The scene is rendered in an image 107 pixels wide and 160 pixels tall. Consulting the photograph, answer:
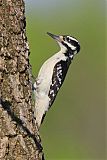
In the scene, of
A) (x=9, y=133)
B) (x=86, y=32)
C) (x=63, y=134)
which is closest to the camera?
(x=9, y=133)

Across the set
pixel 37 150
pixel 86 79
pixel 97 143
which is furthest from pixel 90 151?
pixel 37 150

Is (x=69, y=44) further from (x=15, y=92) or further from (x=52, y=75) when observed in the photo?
(x=15, y=92)

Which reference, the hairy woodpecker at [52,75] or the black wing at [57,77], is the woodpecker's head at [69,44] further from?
the black wing at [57,77]

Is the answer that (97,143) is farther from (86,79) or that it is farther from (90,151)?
(86,79)

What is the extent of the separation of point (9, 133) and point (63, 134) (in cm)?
1933

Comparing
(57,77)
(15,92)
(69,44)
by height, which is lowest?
(57,77)

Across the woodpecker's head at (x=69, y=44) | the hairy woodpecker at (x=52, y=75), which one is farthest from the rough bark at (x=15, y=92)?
the woodpecker's head at (x=69, y=44)

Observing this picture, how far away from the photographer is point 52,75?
661 cm

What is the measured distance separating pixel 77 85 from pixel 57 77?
20.0 meters

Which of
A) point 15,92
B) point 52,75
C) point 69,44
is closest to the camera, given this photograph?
point 15,92

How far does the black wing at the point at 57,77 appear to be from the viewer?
21.3 ft

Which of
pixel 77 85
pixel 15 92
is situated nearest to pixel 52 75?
pixel 15 92

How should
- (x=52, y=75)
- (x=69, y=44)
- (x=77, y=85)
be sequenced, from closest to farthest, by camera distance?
1. (x=52, y=75)
2. (x=69, y=44)
3. (x=77, y=85)

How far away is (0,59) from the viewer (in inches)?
185
